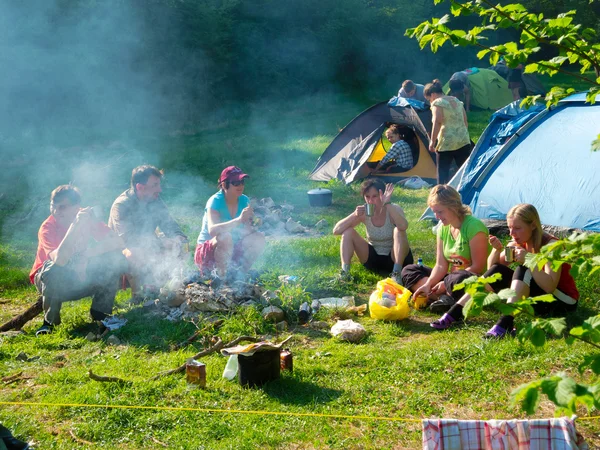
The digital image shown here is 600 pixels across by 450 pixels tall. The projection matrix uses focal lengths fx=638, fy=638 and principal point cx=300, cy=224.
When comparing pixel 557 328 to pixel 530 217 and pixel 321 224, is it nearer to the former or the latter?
pixel 530 217

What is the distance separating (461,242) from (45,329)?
137 inches

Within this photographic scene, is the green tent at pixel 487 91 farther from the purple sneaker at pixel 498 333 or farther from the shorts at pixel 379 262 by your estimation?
the purple sneaker at pixel 498 333

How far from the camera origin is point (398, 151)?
32.5 ft

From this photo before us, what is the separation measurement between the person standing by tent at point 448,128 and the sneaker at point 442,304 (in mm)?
3597

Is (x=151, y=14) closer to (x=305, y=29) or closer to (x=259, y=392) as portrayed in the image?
(x=305, y=29)

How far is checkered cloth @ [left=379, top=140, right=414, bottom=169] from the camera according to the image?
32.4 ft

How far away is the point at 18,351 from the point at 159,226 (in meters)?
1.84

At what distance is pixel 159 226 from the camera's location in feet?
20.4

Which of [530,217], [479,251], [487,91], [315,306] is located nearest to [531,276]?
[530,217]

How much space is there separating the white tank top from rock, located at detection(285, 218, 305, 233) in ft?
6.98

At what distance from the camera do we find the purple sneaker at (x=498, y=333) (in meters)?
4.54

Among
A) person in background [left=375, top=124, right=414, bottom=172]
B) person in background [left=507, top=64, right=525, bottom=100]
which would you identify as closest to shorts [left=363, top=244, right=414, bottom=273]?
person in background [left=375, top=124, right=414, bottom=172]

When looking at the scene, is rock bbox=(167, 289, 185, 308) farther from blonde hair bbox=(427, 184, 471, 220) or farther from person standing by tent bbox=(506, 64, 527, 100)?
person standing by tent bbox=(506, 64, 527, 100)

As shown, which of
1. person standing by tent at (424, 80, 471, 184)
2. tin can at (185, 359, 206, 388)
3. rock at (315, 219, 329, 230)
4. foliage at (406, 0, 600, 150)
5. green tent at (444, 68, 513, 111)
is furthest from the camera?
green tent at (444, 68, 513, 111)
